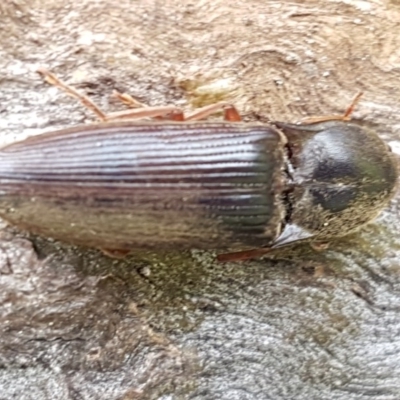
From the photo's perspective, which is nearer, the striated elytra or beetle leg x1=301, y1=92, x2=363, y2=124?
the striated elytra

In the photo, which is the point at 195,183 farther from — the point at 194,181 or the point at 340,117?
the point at 340,117

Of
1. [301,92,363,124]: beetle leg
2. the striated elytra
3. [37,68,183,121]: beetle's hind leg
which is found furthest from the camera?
[301,92,363,124]: beetle leg

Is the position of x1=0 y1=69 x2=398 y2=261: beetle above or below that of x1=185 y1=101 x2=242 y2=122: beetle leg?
below

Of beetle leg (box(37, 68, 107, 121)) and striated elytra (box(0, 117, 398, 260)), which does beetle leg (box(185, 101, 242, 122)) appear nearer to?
striated elytra (box(0, 117, 398, 260))

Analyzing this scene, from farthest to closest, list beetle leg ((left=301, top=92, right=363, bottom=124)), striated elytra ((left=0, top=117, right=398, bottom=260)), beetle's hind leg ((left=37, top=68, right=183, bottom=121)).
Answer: beetle leg ((left=301, top=92, right=363, bottom=124))
beetle's hind leg ((left=37, top=68, right=183, bottom=121))
striated elytra ((left=0, top=117, right=398, bottom=260))

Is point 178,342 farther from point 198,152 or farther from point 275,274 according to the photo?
point 198,152

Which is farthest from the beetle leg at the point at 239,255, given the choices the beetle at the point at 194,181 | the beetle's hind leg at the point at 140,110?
the beetle's hind leg at the point at 140,110

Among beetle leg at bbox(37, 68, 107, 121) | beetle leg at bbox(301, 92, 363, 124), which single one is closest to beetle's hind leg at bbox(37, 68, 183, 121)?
beetle leg at bbox(37, 68, 107, 121)

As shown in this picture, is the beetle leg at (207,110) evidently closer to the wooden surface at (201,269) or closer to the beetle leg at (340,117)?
the wooden surface at (201,269)
